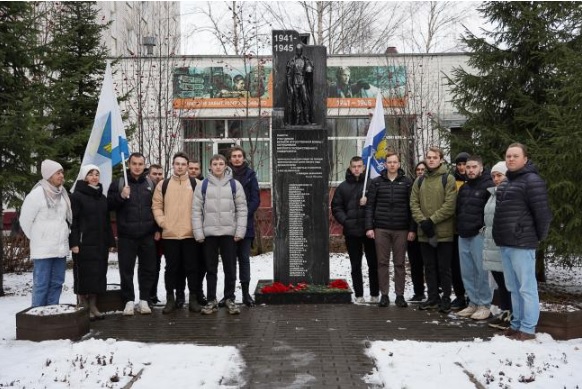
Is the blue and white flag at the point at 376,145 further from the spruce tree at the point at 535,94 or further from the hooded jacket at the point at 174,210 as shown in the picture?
the hooded jacket at the point at 174,210

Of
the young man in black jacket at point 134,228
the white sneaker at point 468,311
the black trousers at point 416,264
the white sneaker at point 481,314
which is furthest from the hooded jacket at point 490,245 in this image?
the young man in black jacket at point 134,228

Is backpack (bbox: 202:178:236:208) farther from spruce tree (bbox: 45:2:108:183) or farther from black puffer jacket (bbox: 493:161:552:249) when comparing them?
spruce tree (bbox: 45:2:108:183)

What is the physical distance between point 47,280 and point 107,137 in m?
2.14

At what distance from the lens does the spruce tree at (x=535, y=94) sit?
28.2 feet

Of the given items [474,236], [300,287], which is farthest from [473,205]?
[300,287]

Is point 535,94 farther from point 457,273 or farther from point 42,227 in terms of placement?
point 42,227

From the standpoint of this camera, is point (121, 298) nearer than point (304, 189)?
Yes

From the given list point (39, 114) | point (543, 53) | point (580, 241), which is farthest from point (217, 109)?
point (580, 241)

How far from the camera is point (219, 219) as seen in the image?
25.5ft

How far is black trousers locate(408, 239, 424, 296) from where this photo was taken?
8.60 meters

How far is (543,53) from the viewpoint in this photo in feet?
32.5

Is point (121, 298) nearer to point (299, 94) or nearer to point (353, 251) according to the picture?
point (353, 251)

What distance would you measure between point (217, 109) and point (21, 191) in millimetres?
10620

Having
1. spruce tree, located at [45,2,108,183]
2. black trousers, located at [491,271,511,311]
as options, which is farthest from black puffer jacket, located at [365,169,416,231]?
spruce tree, located at [45,2,108,183]
